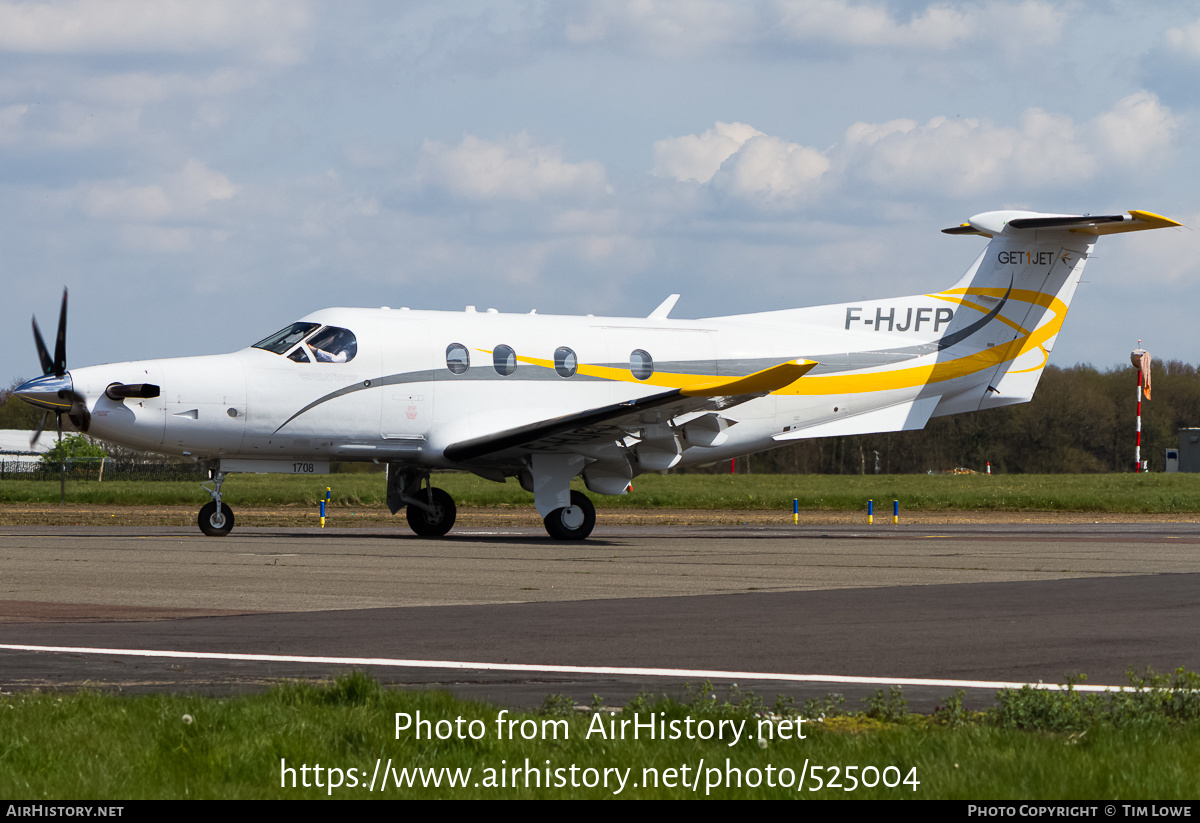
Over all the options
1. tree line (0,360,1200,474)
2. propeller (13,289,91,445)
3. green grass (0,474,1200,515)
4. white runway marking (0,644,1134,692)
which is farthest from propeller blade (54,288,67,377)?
tree line (0,360,1200,474)

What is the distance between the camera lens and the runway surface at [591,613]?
8.14 meters

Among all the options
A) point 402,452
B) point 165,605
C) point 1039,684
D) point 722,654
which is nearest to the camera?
point 1039,684

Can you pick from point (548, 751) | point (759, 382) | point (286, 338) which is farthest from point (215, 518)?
point (548, 751)

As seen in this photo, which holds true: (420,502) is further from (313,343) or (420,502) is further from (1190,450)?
(1190,450)

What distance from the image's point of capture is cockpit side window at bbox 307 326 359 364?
21.4 m

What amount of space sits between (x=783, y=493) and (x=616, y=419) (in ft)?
95.5

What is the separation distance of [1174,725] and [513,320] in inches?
696

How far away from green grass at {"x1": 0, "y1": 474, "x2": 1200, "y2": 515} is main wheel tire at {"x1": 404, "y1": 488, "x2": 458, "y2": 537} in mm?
15076

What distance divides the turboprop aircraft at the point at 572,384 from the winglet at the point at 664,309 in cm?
4

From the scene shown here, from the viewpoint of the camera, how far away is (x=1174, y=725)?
6090 mm

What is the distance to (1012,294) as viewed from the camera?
85.6ft

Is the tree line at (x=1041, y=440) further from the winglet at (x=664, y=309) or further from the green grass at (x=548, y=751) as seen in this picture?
the green grass at (x=548, y=751)
